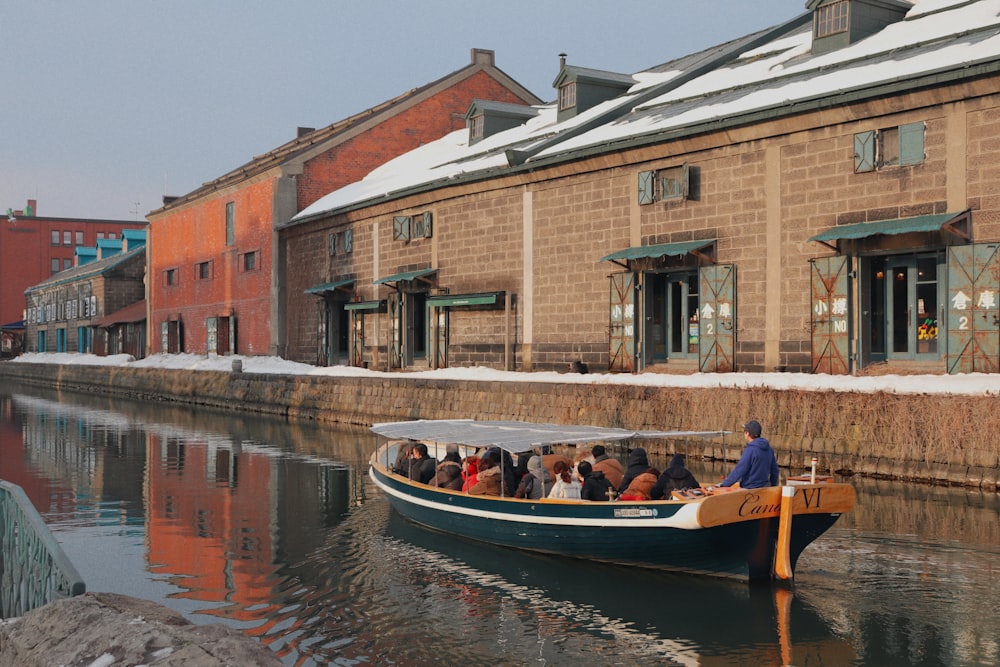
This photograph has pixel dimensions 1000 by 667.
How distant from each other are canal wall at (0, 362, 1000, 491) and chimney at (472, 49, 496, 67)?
19.6 metres

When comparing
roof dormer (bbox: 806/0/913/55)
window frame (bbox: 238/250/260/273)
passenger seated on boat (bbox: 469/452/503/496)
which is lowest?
passenger seated on boat (bbox: 469/452/503/496)

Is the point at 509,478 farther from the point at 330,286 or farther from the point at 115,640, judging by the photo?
the point at 330,286

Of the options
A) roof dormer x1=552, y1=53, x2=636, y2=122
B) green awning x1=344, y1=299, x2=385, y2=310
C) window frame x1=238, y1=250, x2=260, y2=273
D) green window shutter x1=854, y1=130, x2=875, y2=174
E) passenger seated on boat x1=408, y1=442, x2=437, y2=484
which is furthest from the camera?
window frame x1=238, y1=250, x2=260, y2=273

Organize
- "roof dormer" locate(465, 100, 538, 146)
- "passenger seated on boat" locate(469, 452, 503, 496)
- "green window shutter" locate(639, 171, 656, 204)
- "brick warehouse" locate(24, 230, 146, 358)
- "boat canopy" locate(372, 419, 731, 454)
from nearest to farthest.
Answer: "boat canopy" locate(372, 419, 731, 454), "passenger seated on boat" locate(469, 452, 503, 496), "green window shutter" locate(639, 171, 656, 204), "roof dormer" locate(465, 100, 538, 146), "brick warehouse" locate(24, 230, 146, 358)

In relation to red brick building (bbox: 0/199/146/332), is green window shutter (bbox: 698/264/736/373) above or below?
below

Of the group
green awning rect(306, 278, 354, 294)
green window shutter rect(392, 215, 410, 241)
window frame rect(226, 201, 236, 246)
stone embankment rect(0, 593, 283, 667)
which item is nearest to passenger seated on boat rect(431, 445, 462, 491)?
stone embankment rect(0, 593, 283, 667)

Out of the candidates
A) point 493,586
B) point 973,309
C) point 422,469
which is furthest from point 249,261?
point 493,586

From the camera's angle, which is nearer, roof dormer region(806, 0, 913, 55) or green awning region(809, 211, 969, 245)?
green awning region(809, 211, 969, 245)

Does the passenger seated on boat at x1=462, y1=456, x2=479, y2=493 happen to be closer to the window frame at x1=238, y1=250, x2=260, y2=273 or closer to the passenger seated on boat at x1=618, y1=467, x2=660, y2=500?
the passenger seated on boat at x1=618, y1=467, x2=660, y2=500

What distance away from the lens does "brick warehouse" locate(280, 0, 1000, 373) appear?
20.6 meters

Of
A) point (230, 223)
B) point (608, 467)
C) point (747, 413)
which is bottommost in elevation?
point (608, 467)

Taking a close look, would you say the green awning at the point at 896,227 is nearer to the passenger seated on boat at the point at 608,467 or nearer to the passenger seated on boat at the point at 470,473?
the passenger seated on boat at the point at 608,467

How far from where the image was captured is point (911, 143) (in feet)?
69.4

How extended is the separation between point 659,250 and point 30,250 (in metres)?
95.2
